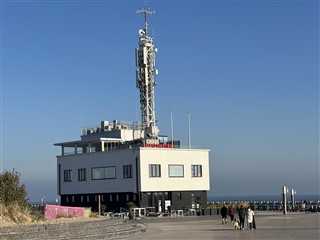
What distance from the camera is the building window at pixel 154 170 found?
59.1 meters

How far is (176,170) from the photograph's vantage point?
6109 cm

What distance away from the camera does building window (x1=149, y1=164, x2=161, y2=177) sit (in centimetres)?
5909

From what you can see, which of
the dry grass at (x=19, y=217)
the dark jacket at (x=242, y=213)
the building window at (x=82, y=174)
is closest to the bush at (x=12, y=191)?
the dry grass at (x=19, y=217)

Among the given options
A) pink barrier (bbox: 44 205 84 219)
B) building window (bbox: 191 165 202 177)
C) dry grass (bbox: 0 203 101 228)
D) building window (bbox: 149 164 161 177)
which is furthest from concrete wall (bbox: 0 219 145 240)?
building window (bbox: 191 165 202 177)

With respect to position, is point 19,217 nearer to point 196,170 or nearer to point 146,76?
point 196,170

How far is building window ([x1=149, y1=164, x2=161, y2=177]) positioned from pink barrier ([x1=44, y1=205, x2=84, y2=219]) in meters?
23.2

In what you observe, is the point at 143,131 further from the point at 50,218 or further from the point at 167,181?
the point at 50,218

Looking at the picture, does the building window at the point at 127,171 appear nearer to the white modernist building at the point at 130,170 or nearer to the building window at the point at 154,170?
the white modernist building at the point at 130,170

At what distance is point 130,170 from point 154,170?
2290mm

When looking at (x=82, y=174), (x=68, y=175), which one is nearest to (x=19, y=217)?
(x=82, y=174)

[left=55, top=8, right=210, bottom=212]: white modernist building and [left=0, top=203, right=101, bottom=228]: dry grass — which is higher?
[left=55, top=8, right=210, bottom=212]: white modernist building

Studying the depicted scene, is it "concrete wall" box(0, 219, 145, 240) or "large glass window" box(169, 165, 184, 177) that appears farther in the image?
"large glass window" box(169, 165, 184, 177)

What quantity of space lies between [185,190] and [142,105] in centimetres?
1606

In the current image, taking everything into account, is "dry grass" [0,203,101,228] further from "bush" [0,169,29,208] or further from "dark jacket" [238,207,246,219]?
"dark jacket" [238,207,246,219]
